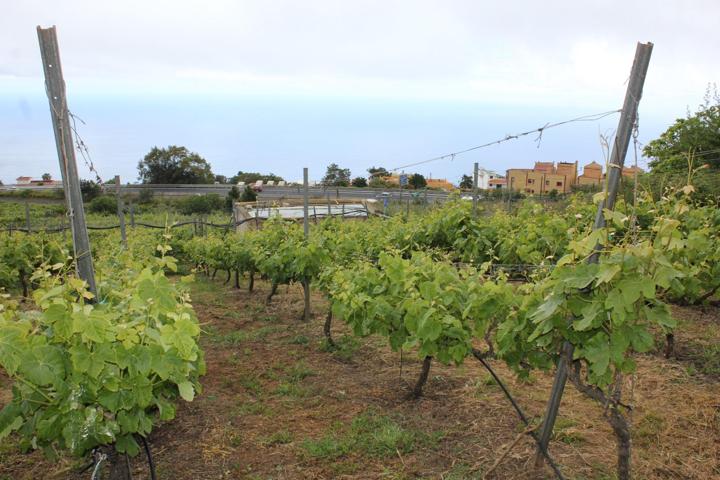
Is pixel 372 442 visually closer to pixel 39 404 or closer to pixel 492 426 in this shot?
pixel 492 426

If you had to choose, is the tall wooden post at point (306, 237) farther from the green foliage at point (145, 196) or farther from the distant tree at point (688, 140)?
the green foliage at point (145, 196)

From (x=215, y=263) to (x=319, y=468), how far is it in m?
7.50

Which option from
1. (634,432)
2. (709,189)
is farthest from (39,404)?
(709,189)

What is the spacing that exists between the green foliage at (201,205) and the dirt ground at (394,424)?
26.6m

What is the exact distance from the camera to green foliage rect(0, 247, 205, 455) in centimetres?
244

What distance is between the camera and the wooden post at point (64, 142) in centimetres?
285

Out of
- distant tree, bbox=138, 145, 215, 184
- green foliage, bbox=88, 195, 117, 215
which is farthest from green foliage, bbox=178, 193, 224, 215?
distant tree, bbox=138, 145, 215, 184

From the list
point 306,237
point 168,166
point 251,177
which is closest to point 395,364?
point 306,237

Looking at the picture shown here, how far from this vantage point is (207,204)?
104 feet

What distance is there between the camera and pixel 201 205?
104 ft

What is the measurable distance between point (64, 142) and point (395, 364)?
3.92 meters

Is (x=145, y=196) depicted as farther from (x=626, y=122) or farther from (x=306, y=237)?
(x=626, y=122)

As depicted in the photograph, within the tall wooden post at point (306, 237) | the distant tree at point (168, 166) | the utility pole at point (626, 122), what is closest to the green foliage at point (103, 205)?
the distant tree at point (168, 166)

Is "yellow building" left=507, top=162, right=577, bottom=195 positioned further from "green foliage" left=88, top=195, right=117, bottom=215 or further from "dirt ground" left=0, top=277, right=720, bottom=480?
"green foliage" left=88, top=195, right=117, bottom=215
